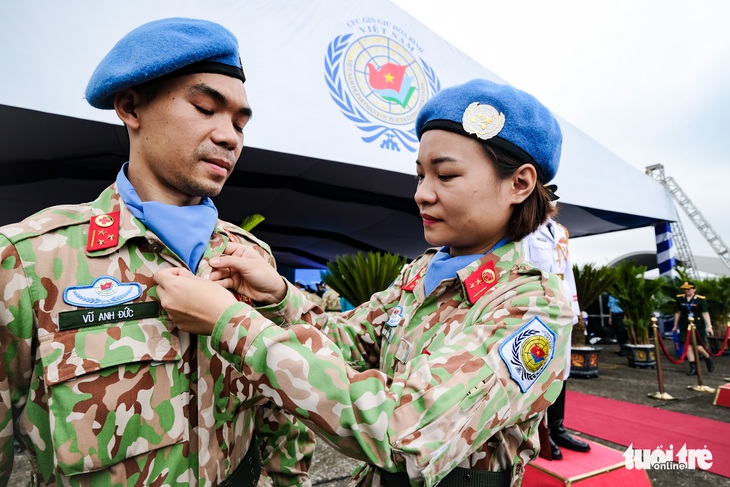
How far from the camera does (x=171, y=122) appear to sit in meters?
1.07

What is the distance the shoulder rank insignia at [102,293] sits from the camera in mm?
928

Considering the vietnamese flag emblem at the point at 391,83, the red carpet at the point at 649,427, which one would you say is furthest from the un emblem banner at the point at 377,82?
→ the red carpet at the point at 649,427

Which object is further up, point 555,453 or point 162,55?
point 162,55

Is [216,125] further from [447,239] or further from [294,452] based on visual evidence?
[294,452]

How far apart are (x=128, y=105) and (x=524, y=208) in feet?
3.90

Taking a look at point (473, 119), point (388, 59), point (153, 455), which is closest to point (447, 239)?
point (473, 119)

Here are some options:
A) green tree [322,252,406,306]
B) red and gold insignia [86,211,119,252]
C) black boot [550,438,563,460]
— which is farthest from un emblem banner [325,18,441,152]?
red and gold insignia [86,211,119,252]

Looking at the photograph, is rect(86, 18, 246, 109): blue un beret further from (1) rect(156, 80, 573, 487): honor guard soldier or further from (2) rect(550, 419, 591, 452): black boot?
(2) rect(550, 419, 591, 452): black boot

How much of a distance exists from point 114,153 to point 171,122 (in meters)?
7.46

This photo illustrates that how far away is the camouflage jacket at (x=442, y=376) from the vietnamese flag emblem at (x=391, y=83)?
5.87 m

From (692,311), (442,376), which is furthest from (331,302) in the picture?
(692,311)

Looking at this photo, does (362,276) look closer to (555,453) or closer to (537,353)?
(555,453)

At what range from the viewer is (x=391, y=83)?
21.8ft

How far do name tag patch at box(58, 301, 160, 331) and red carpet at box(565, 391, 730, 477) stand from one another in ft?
12.9
